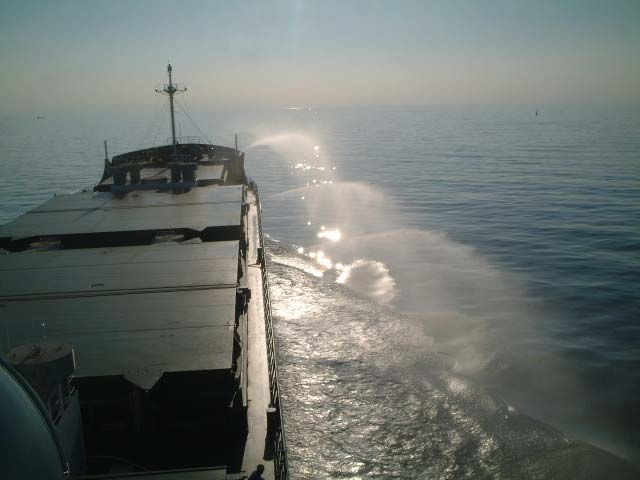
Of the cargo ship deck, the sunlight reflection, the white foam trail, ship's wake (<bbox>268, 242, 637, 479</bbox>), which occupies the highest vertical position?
the cargo ship deck

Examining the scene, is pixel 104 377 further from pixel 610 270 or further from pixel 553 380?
pixel 610 270

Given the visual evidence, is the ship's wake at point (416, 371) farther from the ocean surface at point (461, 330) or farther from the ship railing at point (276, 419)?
the ship railing at point (276, 419)

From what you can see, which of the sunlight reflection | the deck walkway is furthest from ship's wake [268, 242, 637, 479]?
the sunlight reflection

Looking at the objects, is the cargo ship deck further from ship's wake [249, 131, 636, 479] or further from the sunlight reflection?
the sunlight reflection

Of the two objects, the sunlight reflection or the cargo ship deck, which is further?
the sunlight reflection

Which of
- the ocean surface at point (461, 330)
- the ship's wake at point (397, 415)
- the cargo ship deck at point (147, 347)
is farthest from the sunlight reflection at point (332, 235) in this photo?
Result: the cargo ship deck at point (147, 347)

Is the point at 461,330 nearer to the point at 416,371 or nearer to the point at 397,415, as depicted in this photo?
the point at 416,371

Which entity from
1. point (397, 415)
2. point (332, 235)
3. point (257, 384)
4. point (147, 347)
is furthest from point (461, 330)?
point (332, 235)

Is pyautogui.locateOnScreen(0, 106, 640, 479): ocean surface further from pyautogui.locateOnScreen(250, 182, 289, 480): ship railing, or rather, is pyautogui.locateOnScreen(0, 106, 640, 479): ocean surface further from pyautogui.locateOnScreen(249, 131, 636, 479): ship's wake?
pyautogui.locateOnScreen(250, 182, 289, 480): ship railing

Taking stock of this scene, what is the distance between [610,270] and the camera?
3516 cm

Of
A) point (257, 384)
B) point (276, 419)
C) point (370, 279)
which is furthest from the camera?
point (370, 279)

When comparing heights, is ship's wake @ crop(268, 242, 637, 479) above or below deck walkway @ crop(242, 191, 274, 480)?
below

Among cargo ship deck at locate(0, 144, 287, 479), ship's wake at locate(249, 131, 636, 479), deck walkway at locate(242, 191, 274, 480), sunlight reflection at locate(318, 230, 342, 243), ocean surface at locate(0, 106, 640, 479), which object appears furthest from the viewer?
sunlight reflection at locate(318, 230, 342, 243)

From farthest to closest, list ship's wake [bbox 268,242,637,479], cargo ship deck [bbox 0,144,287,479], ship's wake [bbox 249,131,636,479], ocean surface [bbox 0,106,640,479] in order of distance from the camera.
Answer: ocean surface [bbox 0,106,640,479] → ship's wake [bbox 249,131,636,479] → ship's wake [bbox 268,242,637,479] → cargo ship deck [bbox 0,144,287,479]
